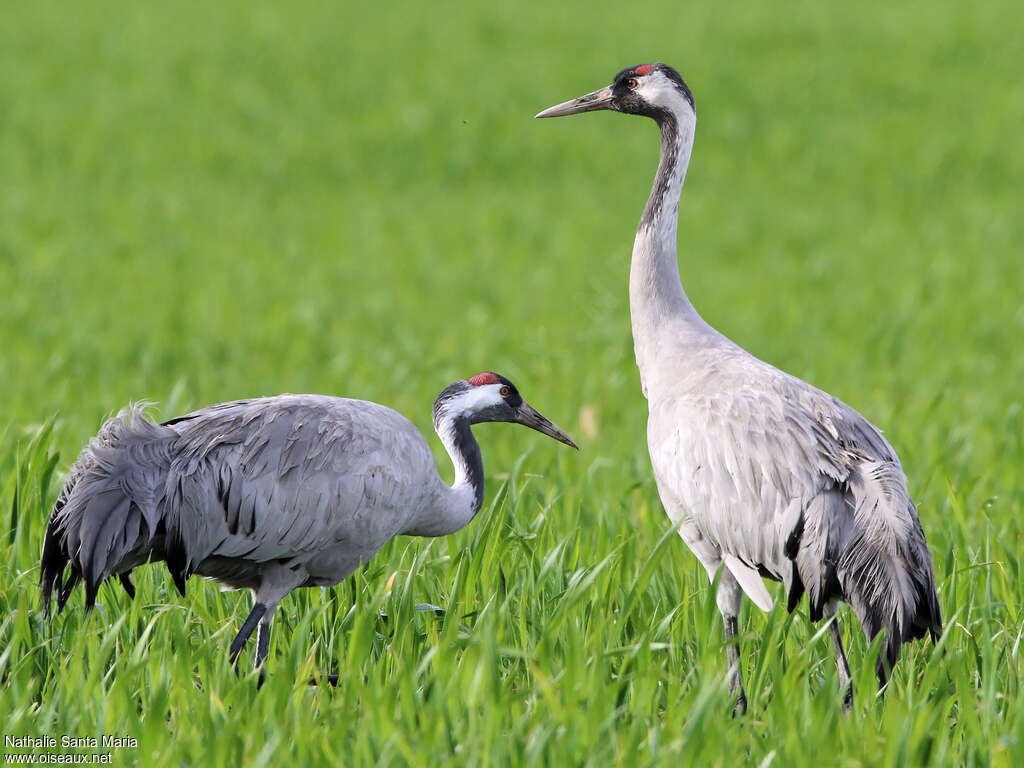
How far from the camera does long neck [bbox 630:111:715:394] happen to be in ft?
16.9

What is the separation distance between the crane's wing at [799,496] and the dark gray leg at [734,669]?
8.6 inches

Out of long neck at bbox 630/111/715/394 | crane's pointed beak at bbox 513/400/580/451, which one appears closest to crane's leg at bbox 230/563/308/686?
crane's pointed beak at bbox 513/400/580/451

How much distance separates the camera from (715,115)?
21812mm

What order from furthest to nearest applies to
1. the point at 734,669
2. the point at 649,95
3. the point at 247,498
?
the point at 649,95, the point at 247,498, the point at 734,669

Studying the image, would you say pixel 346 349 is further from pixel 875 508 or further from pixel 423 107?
pixel 423 107

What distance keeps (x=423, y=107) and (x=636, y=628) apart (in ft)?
59.7

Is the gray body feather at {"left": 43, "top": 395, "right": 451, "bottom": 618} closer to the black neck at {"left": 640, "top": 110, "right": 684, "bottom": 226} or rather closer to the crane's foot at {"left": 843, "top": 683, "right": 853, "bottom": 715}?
the black neck at {"left": 640, "top": 110, "right": 684, "bottom": 226}

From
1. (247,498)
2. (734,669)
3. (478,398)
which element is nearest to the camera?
(734,669)

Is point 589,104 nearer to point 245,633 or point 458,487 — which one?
point 458,487

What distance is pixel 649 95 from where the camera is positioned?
203 inches

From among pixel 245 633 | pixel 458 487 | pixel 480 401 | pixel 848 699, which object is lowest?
pixel 848 699

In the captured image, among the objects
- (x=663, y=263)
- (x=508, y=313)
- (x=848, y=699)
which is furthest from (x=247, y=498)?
(x=508, y=313)

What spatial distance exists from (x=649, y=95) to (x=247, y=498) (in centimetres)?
241

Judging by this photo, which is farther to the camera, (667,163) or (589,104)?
(589,104)
